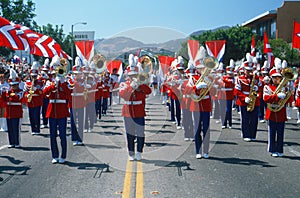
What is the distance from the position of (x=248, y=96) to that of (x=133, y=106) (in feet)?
11.8

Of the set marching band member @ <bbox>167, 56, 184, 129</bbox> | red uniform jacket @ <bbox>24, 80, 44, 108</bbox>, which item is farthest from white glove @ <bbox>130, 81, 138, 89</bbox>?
red uniform jacket @ <bbox>24, 80, 44, 108</bbox>

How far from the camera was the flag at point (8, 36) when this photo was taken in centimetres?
952

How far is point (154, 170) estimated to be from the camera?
7.04 m

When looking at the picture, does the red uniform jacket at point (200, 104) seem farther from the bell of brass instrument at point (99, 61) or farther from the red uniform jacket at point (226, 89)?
the bell of brass instrument at point (99, 61)

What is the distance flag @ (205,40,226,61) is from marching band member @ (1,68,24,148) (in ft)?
33.5

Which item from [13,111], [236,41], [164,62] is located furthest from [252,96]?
[236,41]

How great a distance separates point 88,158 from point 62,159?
589 millimetres

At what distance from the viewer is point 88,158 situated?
8062 mm

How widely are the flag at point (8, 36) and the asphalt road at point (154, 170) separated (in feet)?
8.22

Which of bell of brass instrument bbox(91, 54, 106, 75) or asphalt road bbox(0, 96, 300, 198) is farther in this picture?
bell of brass instrument bbox(91, 54, 106, 75)

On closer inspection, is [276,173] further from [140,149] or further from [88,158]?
[88,158]

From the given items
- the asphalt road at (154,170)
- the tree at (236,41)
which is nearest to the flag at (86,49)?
the asphalt road at (154,170)

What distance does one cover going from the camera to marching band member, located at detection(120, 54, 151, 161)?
780 cm

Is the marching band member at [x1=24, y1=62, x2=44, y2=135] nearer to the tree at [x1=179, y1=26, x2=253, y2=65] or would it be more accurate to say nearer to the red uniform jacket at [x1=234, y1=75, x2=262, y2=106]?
the red uniform jacket at [x1=234, y1=75, x2=262, y2=106]
